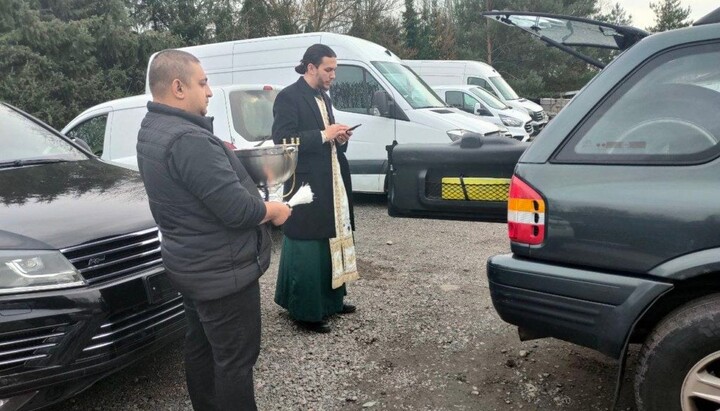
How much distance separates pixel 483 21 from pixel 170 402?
96.1 feet

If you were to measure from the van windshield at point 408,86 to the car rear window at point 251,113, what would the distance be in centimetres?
190

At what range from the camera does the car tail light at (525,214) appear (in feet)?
7.49

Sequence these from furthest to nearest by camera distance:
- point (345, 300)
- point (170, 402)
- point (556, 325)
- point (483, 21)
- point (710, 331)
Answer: point (483, 21) < point (345, 300) < point (170, 402) < point (556, 325) < point (710, 331)

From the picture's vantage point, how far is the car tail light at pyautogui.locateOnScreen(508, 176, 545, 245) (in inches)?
89.9

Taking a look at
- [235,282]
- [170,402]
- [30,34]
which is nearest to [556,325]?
[235,282]

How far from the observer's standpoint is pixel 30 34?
1381cm

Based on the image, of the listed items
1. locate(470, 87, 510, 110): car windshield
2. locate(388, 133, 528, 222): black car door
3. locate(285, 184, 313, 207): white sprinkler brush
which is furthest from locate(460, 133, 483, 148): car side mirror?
locate(470, 87, 510, 110): car windshield

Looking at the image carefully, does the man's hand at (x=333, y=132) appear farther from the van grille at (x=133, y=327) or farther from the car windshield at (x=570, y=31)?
the van grille at (x=133, y=327)

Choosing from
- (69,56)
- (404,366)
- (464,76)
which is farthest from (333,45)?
(69,56)

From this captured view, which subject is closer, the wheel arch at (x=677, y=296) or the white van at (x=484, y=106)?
the wheel arch at (x=677, y=296)

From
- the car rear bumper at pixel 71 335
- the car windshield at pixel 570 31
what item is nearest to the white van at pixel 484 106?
the car windshield at pixel 570 31

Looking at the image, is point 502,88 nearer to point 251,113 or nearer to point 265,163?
point 251,113

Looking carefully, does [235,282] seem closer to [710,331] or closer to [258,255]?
[258,255]

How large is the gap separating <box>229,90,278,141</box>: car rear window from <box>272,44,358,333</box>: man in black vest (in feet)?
7.91
